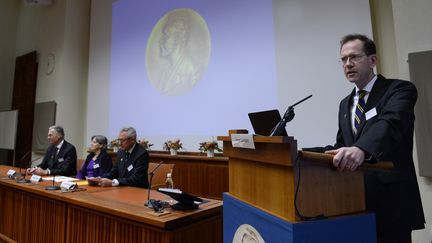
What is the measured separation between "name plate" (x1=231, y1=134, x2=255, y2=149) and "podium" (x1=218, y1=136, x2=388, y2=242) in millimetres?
22

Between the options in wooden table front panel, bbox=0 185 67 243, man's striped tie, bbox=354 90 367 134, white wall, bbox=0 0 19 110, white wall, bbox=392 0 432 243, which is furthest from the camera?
white wall, bbox=0 0 19 110

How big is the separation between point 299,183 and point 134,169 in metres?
2.35

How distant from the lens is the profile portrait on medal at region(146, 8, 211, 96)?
4270 millimetres

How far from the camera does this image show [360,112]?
4.08ft

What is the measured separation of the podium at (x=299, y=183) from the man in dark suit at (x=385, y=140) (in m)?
0.07

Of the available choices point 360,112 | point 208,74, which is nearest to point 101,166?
point 208,74

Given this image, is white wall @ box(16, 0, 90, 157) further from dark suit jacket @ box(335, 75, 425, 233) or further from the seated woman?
dark suit jacket @ box(335, 75, 425, 233)

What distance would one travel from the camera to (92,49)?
6.10m

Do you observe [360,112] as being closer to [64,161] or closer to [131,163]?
[131,163]

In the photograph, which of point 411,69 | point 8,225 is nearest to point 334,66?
point 411,69

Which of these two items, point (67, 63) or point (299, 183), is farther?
point (67, 63)

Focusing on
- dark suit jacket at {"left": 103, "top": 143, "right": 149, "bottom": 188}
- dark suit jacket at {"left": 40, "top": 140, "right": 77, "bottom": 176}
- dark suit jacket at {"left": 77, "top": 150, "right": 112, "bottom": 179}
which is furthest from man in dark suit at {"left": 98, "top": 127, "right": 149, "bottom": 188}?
dark suit jacket at {"left": 40, "top": 140, "right": 77, "bottom": 176}

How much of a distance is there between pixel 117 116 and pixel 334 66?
13.5 ft

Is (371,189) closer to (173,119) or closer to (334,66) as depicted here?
(334,66)
